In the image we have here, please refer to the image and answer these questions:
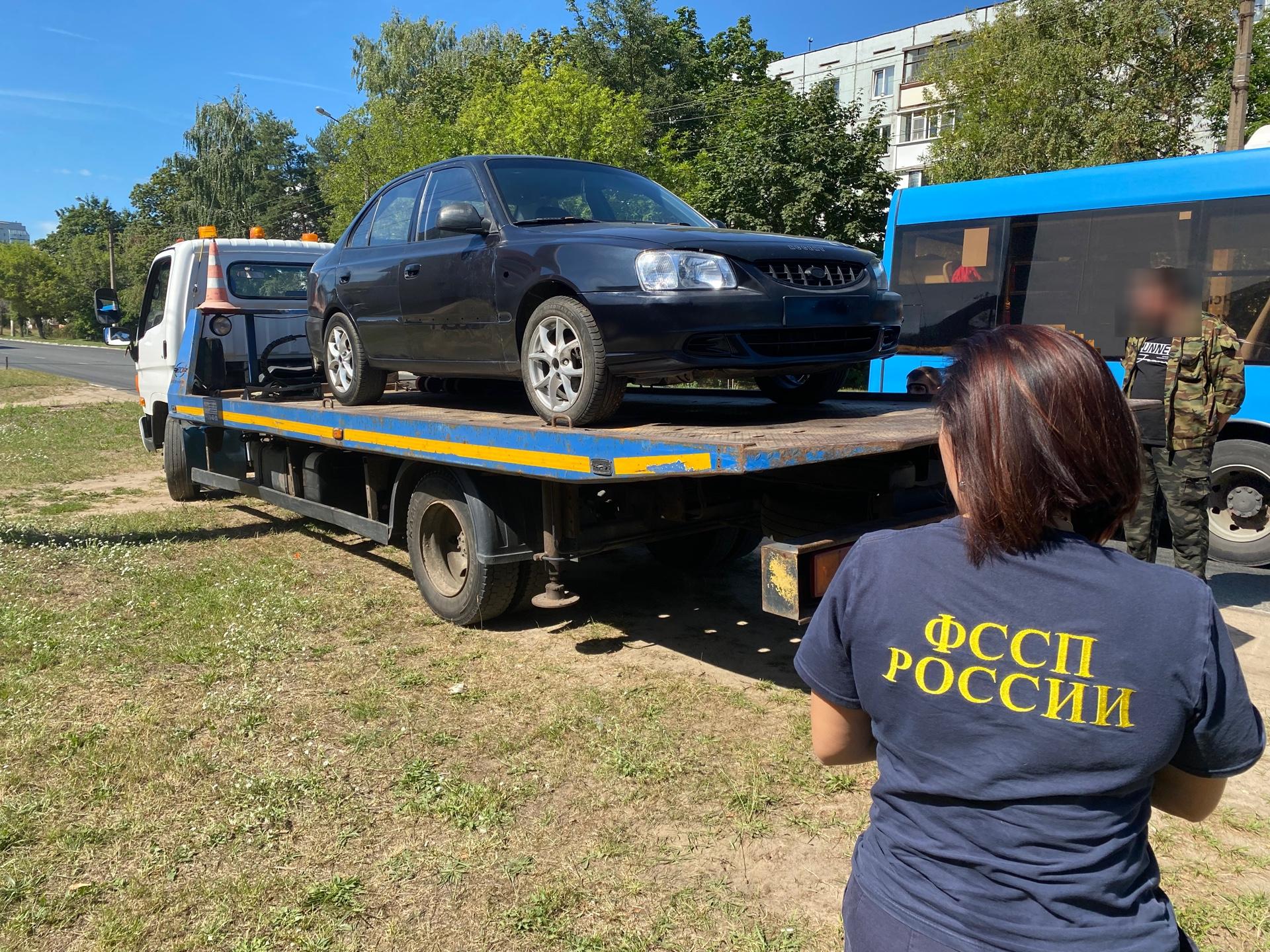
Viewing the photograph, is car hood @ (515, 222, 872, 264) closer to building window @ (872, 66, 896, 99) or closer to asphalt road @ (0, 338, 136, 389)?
asphalt road @ (0, 338, 136, 389)

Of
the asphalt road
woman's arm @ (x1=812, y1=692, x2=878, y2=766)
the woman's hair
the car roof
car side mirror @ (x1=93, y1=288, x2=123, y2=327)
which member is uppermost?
the car roof

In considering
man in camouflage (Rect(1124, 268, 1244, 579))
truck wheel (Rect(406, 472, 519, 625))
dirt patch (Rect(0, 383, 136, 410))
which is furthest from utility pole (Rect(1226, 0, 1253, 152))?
dirt patch (Rect(0, 383, 136, 410))

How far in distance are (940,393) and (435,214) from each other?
15.9 feet

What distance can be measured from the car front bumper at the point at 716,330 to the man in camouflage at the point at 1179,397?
2132 millimetres

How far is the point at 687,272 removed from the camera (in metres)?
4.08

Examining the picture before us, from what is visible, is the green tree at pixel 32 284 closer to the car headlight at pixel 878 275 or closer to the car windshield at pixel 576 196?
the car windshield at pixel 576 196

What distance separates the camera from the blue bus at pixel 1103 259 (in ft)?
24.3

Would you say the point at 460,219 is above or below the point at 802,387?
above

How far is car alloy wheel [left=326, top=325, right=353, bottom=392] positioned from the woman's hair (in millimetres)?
5678

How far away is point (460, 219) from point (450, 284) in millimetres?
513

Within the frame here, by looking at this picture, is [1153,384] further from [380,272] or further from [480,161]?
[380,272]

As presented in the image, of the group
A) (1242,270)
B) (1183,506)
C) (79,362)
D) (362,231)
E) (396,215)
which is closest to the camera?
(1183,506)

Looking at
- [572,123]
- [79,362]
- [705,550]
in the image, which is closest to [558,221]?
[705,550]

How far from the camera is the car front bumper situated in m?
4.04
